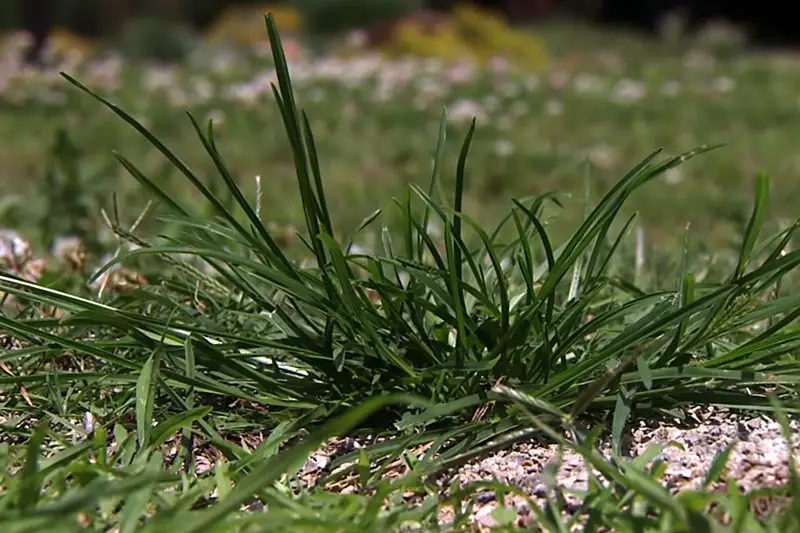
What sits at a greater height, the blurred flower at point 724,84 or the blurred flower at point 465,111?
the blurred flower at point 465,111

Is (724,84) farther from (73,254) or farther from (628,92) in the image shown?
(73,254)

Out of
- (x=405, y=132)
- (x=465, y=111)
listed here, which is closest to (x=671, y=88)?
(x=465, y=111)

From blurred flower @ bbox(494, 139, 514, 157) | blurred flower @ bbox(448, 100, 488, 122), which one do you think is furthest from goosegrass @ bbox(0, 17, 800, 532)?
blurred flower @ bbox(448, 100, 488, 122)

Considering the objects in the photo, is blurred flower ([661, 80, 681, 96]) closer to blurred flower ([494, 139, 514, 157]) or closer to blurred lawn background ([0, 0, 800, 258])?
blurred lawn background ([0, 0, 800, 258])

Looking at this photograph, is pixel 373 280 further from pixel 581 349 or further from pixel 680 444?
pixel 680 444

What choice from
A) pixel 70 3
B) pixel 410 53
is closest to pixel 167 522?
pixel 410 53

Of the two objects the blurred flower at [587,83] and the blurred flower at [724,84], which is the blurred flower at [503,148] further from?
the blurred flower at [724,84]

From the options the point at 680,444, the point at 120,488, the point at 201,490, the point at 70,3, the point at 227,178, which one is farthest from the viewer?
the point at 70,3

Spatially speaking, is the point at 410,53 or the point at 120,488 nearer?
the point at 120,488

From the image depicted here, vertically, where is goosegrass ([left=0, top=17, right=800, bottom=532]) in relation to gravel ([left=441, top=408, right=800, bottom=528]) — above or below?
above

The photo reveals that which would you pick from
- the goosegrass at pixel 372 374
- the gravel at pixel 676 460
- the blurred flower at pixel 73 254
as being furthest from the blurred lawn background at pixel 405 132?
the gravel at pixel 676 460

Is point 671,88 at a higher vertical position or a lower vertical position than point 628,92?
lower
